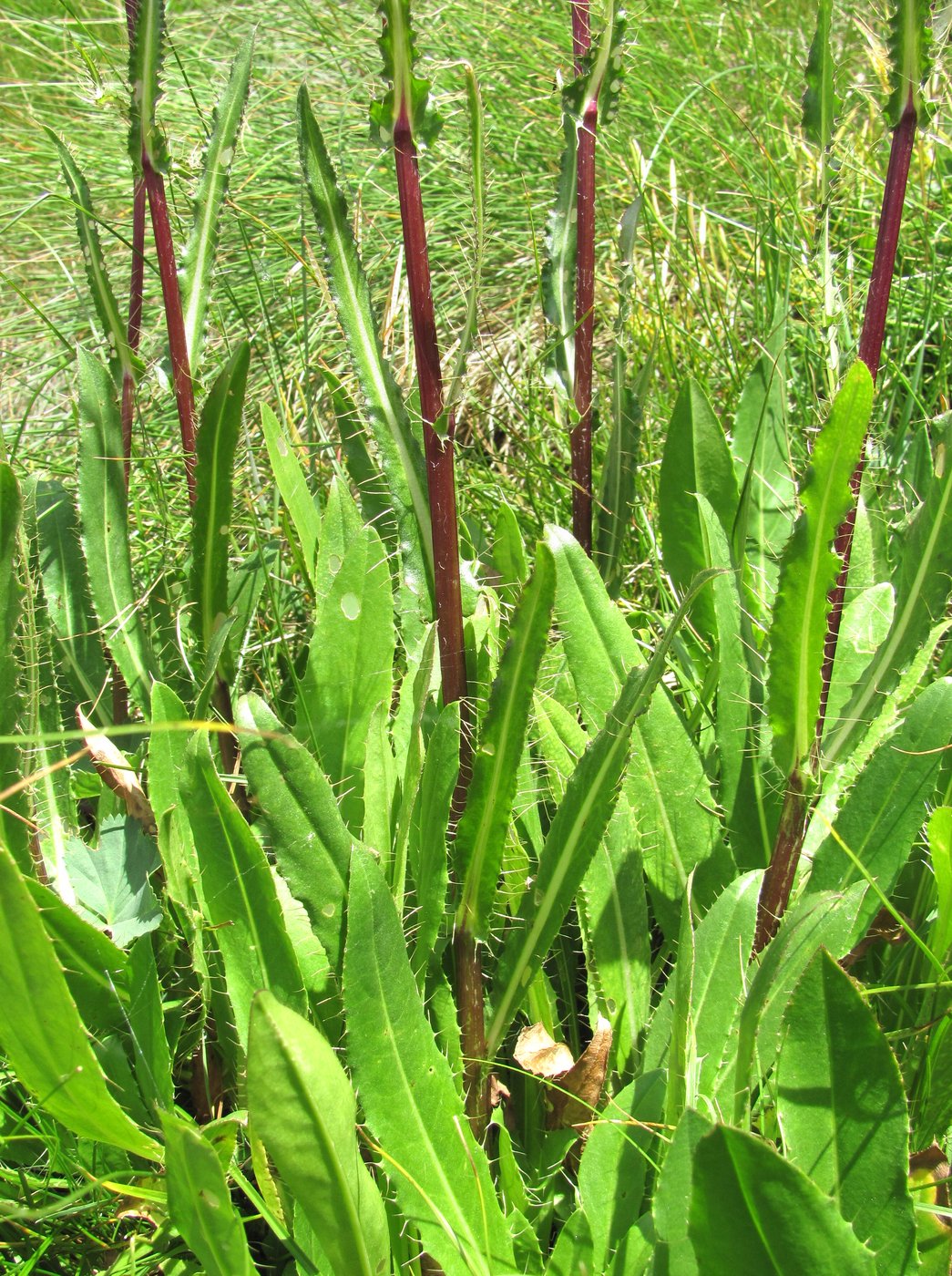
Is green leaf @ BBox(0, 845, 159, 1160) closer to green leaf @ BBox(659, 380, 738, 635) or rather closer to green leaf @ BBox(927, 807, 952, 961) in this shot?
green leaf @ BBox(927, 807, 952, 961)

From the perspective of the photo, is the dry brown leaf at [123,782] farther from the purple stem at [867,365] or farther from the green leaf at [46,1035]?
the purple stem at [867,365]

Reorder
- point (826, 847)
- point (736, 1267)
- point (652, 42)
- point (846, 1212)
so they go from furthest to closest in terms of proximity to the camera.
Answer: point (652, 42)
point (826, 847)
point (846, 1212)
point (736, 1267)

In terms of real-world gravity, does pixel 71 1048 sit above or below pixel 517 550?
below

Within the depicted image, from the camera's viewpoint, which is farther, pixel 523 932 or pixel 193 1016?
pixel 193 1016

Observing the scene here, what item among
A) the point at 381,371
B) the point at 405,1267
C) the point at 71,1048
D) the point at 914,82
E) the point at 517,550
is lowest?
the point at 405,1267

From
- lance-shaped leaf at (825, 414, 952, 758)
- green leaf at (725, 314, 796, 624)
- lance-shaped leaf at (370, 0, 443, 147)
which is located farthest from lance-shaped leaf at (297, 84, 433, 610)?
green leaf at (725, 314, 796, 624)

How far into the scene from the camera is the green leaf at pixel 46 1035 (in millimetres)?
916

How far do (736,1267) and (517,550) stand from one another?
86 cm

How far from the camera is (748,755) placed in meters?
1.36

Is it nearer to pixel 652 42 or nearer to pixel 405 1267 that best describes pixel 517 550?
pixel 405 1267

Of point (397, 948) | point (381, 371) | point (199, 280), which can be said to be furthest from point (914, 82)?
point (397, 948)

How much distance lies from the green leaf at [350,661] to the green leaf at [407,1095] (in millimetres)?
375

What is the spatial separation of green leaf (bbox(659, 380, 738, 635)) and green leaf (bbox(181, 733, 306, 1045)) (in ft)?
2.54

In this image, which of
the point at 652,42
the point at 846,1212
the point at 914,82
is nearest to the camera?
the point at 846,1212
